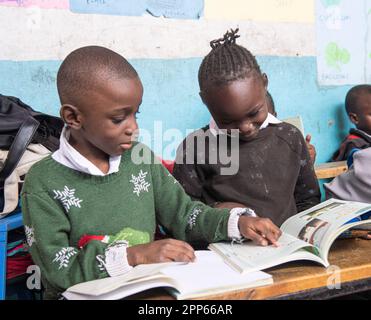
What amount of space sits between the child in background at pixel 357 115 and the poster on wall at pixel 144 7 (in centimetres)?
128

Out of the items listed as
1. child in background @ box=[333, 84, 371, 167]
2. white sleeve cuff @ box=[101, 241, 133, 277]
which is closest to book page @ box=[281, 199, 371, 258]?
white sleeve cuff @ box=[101, 241, 133, 277]

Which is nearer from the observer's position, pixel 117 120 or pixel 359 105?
pixel 117 120

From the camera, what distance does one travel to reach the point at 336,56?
3223 mm

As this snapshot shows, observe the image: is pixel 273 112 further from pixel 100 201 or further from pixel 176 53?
pixel 100 201

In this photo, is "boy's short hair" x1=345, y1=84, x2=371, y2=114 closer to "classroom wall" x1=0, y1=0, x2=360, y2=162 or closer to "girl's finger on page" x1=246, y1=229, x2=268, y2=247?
"classroom wall" x1=0, y1=0, x2=360, y2=162

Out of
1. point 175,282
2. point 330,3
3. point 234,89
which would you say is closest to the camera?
point 175,282

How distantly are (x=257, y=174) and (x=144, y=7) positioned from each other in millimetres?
1227

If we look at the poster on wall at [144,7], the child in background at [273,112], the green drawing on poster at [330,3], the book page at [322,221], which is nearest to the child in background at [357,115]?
the child in background at [273,112]

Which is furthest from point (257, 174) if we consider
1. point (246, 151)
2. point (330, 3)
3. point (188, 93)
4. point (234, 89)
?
point (330, 3)

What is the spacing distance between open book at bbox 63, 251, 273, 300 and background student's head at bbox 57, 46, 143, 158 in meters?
0.38

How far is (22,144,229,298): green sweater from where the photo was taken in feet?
3.58

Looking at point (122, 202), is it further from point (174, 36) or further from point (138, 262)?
point (174, 36)
